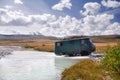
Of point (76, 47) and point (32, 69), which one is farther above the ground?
point (76, 47)

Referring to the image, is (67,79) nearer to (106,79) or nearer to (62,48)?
(106,79)

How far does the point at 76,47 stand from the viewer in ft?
230

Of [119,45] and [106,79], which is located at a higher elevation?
[119,45]

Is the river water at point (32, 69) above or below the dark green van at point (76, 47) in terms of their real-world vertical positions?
below

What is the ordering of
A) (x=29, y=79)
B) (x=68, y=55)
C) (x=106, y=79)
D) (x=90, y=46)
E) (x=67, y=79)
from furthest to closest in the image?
(x=68, y=55) → (x=90, y=46) → (x=29, y=79) → (x=67, y=79) → (x=106, y=79)

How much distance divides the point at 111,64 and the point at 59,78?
642 centimetres

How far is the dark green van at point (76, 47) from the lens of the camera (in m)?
68.9

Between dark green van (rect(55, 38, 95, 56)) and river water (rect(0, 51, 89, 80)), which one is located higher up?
dark green van (rect(55, 38, 95, 56))

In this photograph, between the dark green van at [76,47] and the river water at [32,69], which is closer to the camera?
the river water at [32,69]

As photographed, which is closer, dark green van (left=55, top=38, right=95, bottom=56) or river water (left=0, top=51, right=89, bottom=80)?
river water (left=0, top=51, right=89, bottom=80)

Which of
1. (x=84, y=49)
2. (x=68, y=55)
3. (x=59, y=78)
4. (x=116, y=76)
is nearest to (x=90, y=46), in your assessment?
(x=84, y=49)

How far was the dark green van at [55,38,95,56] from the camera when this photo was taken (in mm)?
68938

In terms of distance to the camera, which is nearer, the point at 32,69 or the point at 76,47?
the point at 32,69

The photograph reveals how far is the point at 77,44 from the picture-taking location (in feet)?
230
